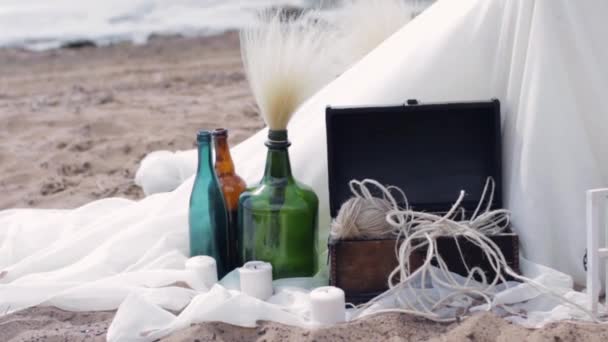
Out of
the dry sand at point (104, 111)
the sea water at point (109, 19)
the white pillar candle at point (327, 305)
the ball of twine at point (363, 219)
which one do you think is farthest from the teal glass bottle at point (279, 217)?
the sea water at point (109, 19)

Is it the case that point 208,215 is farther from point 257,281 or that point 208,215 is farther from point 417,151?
point 417,151

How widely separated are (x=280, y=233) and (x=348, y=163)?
10.8 inches

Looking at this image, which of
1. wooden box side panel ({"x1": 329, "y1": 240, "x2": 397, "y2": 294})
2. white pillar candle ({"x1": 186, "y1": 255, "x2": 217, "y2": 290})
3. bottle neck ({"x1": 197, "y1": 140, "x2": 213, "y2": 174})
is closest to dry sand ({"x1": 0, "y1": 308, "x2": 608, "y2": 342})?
wooden box side panel ({"x1": 329, "y1": 240, "x2": 397, "y2": 294})

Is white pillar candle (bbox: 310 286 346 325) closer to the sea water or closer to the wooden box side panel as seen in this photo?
the wooden box side panel

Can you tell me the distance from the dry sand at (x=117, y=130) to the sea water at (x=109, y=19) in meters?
0.45

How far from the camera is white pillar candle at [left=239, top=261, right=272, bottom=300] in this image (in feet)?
6.80

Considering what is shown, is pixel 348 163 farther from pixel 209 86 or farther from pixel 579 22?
pixel 209 86

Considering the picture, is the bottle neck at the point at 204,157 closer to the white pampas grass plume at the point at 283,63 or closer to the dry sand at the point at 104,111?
the white pampas grass plume at the point at 283,63

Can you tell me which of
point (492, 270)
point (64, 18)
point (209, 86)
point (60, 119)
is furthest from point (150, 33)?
point (492, 270)

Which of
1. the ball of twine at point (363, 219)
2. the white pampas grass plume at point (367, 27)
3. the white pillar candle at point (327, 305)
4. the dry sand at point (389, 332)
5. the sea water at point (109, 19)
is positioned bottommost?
the dry sand at point (389, 332)

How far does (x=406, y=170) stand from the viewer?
2246mm

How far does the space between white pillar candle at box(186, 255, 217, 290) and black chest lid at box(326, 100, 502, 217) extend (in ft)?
1.18

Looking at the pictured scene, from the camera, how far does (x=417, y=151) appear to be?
225cm

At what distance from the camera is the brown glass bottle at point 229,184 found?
228 centimetres
